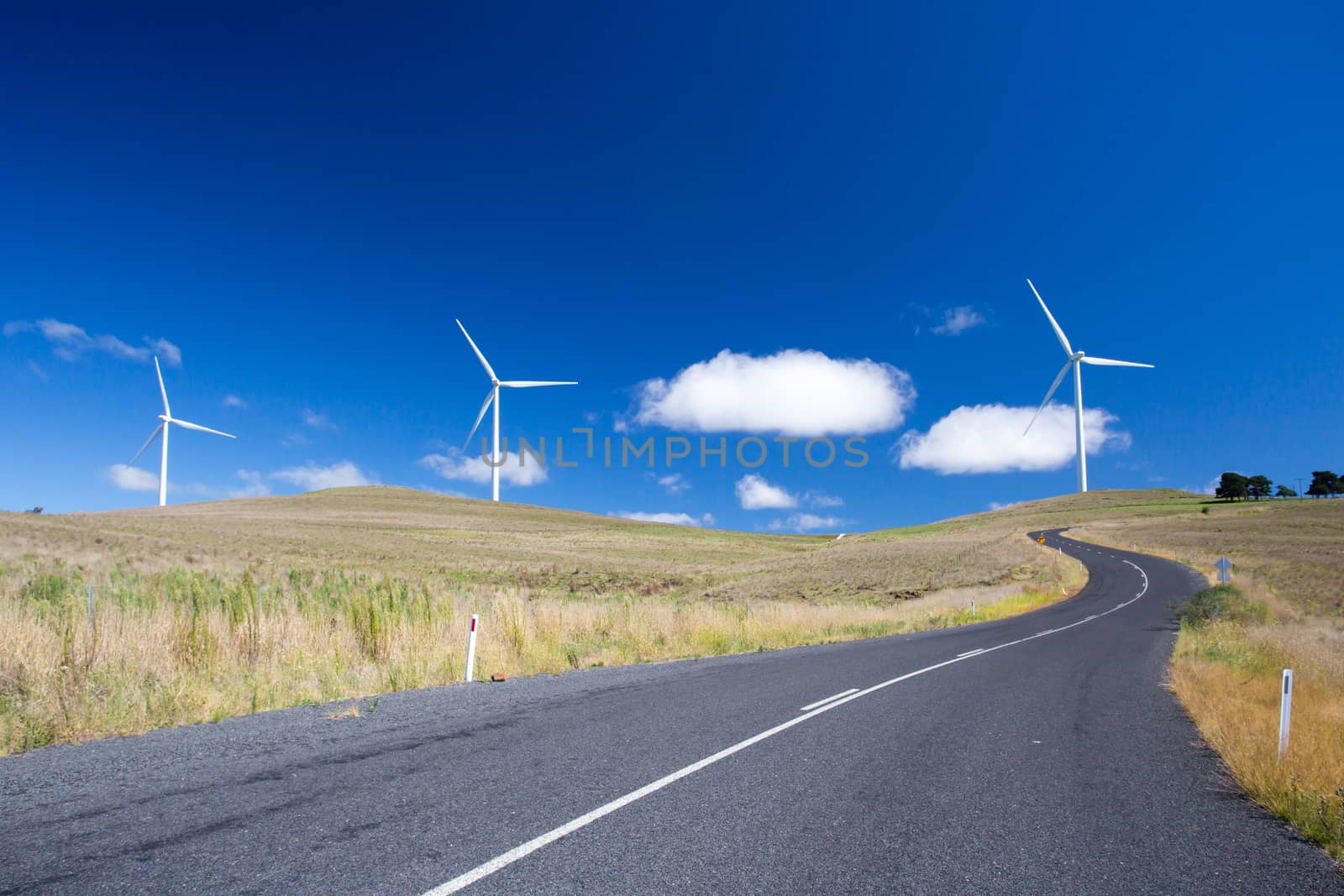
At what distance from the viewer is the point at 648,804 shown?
538 cm

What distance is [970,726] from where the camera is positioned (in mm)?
8766

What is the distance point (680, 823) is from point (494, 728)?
3509 millimetres

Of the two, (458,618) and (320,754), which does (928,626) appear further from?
(320,754)

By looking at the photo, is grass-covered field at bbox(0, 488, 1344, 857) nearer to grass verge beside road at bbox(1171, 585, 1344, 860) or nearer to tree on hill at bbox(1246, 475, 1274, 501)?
grass verge beside road at bbox(1171, 585, 1344, 860)

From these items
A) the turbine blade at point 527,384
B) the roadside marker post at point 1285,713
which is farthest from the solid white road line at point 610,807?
the turbine blade at point 527,384

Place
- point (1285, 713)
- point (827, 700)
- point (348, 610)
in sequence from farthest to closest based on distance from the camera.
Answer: point (348, 610)
point (827, 700)
point (1285, 713)

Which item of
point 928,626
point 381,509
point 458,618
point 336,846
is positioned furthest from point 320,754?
point 381,509

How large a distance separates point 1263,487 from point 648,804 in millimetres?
168710

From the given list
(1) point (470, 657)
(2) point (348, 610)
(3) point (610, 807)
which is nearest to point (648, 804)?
(3) point (610, 807)

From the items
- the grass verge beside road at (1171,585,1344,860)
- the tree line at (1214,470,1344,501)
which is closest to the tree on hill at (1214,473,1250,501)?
the tree line at (1214,470,1344,501)

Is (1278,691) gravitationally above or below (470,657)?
below

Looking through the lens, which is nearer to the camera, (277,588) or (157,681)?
(157,681)

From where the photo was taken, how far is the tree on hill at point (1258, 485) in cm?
13450

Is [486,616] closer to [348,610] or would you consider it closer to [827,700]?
[348,610]
